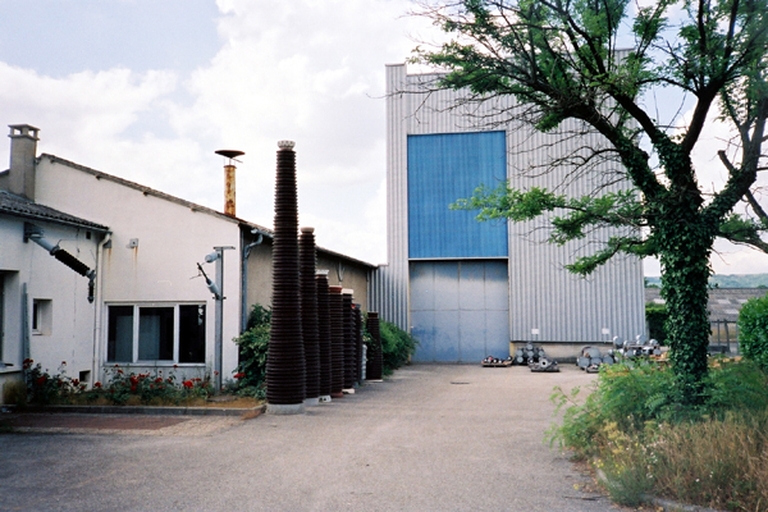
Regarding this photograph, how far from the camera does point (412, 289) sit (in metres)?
29.9

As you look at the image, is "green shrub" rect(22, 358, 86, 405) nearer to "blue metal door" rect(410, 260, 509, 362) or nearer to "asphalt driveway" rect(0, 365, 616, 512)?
"asphalt driveway" rect(0, 365, 616, 512)

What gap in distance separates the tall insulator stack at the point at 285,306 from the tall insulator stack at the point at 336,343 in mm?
2746

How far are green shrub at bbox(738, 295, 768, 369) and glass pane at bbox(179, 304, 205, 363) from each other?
1201 cm

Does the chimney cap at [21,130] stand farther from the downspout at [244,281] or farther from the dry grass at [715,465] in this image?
the dry grass at [715,465]

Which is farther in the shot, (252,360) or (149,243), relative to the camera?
(149,243)

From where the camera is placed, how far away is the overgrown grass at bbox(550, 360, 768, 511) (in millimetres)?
6371

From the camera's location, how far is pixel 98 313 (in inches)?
657

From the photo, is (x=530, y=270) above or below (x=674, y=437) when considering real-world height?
above

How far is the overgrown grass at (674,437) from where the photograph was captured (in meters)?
6.37

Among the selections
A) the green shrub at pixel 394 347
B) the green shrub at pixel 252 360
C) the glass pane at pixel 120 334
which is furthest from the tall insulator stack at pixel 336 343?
the green shrub at pixel 394 347

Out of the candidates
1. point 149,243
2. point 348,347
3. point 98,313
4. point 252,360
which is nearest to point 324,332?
point 252,360

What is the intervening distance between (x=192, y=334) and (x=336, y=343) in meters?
3.54

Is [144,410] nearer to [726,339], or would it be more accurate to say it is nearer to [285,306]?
[285,306]

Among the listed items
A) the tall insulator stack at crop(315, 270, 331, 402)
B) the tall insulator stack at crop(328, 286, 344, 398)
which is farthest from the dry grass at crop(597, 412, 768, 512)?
the tall insulator stack at crop(328, 286, 344, 398)
